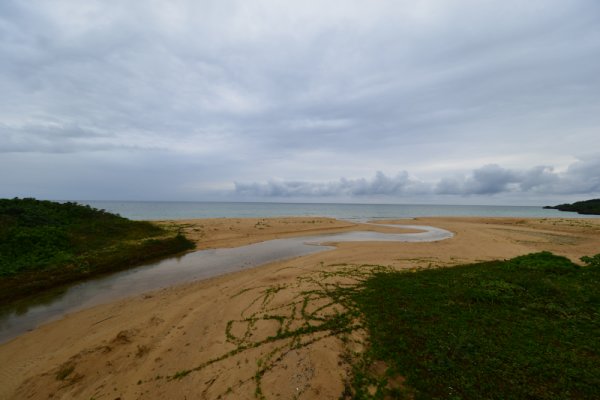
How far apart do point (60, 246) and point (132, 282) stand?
829 cm

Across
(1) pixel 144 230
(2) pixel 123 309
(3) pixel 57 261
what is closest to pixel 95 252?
A: (3) pixel 57 261

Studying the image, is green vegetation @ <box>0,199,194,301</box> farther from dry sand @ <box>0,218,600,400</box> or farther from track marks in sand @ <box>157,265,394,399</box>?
track marks in sand @ <box>157,265,394,399</box>

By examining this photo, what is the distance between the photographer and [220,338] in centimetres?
757

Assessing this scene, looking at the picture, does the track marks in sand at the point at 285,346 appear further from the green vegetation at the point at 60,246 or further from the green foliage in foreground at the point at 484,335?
the green vegetation at the point at 60,246

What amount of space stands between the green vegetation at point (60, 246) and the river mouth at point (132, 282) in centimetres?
123

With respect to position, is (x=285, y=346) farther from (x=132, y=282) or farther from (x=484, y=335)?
(x=132, y=282)

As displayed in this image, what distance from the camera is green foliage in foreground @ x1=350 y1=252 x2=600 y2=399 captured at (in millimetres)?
4965

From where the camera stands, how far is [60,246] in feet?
57.8

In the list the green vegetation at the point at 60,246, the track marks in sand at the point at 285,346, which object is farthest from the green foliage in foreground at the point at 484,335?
the green vegetation at the point at 60,246

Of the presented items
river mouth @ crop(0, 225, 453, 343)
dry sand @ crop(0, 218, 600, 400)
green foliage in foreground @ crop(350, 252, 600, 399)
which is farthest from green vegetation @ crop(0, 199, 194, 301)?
green foliage in foreground @ crop(350, 252, 600, 399)

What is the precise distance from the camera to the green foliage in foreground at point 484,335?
4.96 m

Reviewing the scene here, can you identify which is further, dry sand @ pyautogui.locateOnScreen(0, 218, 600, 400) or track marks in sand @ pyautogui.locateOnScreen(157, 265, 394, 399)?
dry sand @ pyautogui.locateOnScreen(0, 218, 600, 400)

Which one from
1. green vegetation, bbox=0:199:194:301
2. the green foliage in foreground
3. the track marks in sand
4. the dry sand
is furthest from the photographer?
green vegetation, bbox=0:199:194:301

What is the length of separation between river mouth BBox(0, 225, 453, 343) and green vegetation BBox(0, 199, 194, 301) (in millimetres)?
1225
